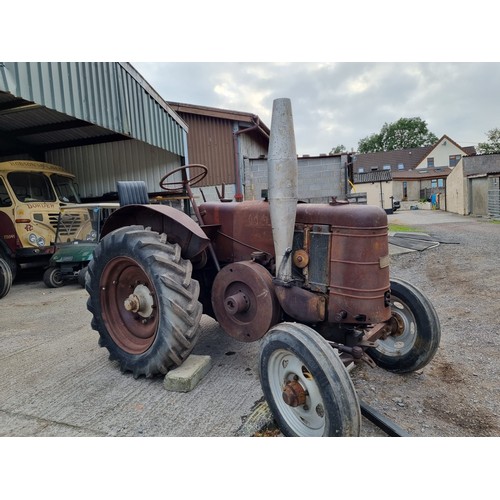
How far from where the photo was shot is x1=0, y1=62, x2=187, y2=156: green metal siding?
5320 millimetres

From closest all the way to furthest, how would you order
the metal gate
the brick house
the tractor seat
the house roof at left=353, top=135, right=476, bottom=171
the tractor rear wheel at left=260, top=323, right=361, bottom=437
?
the tractor rear wheel at left=260, top=323, right=361, bottom=437 < the tractor seat < the metal gate < the brick house < the house roof at left=353, top=135, right=476, bottom=171

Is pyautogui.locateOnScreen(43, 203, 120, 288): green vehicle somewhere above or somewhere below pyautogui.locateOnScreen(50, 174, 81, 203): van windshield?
below

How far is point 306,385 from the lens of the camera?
6.63ft

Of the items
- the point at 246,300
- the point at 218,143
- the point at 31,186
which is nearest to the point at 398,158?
the point at 218,143

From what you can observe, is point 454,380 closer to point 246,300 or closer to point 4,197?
point 246,300

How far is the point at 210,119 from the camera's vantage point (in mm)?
11656

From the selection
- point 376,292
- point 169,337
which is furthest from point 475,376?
point 169,337

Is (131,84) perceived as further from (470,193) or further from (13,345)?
(470,193)

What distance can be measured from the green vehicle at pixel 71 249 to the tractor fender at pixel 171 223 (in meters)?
3.68

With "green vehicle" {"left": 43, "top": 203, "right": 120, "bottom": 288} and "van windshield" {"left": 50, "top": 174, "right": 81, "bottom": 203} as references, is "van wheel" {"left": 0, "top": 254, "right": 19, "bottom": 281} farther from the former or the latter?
"van windshield" {"left": 50, "top": 174, "right": 81, "bottom": 203}

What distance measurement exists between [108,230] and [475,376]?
10.8 ft

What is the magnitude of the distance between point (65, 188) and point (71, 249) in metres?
2.59

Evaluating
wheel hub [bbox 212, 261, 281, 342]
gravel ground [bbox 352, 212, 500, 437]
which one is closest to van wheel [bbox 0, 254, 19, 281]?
wheel hub [bbox 212, 261, 281, 342]

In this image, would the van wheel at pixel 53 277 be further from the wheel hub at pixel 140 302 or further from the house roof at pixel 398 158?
the house roof at pixel 398 158
